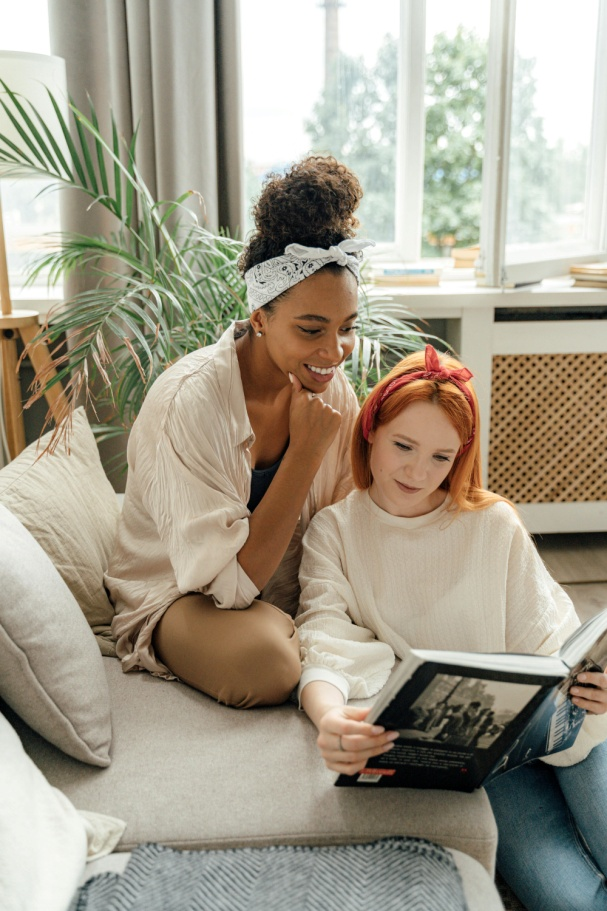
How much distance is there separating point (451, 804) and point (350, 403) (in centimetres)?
80

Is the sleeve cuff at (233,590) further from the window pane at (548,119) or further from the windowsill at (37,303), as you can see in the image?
the window pane at (548,119)

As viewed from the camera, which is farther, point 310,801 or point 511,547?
point 511,547

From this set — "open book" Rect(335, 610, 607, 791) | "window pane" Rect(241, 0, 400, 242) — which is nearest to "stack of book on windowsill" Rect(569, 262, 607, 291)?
"window pane" Rect(241, 0, 400, 242)

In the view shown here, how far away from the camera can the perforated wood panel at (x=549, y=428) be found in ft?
9.41

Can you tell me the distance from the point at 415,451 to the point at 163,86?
163cm

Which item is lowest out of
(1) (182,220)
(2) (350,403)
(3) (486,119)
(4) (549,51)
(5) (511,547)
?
(5) (511,547)

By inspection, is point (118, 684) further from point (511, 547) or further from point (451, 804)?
point (511, 547)

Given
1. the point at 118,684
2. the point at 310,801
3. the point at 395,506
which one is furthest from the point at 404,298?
the point at 310,801

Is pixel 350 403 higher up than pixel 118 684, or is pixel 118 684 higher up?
pixel 350 403

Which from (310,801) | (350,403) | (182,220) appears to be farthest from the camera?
(182,220)

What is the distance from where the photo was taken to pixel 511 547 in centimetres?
143

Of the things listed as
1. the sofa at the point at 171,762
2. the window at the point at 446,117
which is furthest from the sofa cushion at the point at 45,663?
the window at the point at 446,117

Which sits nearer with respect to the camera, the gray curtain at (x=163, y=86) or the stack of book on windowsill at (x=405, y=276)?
the gray curtain at (x=163, y=86)

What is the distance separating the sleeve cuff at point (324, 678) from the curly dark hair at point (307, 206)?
26.3 inches
